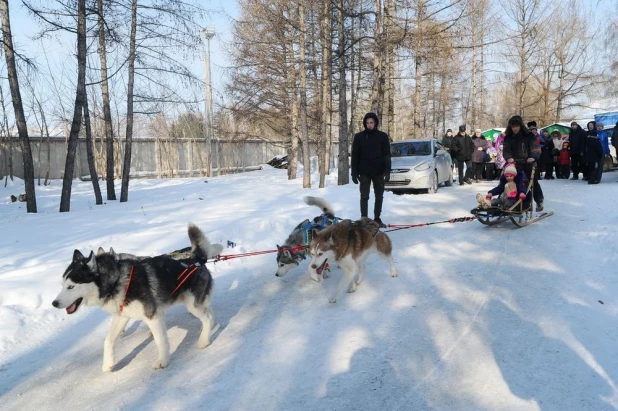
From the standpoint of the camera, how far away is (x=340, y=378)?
3660 mm

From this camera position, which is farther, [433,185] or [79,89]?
[433,185]

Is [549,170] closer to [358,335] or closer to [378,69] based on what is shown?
[378,69]

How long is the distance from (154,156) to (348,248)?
30.3 m

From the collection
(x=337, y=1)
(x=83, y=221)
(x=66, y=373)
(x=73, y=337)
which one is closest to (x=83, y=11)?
(x=83, y=221)

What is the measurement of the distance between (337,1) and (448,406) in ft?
46.1

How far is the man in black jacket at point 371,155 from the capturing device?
886 cm

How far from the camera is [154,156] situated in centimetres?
3325

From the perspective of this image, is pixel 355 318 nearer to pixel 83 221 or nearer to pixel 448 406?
pixel 448 406

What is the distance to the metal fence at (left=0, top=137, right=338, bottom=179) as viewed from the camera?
26.4 meters

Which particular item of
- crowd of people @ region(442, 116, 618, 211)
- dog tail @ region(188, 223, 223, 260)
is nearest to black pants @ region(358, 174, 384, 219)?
crowd of people @ region(442, 116, 618, 211)

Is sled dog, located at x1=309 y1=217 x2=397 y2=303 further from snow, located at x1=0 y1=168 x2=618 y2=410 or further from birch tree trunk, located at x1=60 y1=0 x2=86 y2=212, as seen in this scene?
birch tree trunk, located at x1=60 y1=0 x2=86 y2=212

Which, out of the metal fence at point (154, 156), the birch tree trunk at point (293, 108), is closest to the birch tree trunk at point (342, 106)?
the birch tree trunk at point (293, 108)

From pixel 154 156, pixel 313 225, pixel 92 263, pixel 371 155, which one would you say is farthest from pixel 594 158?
pixel 154 156

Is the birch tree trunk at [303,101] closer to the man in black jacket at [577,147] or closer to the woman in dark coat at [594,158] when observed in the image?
the man in black jacket at [577,147]
